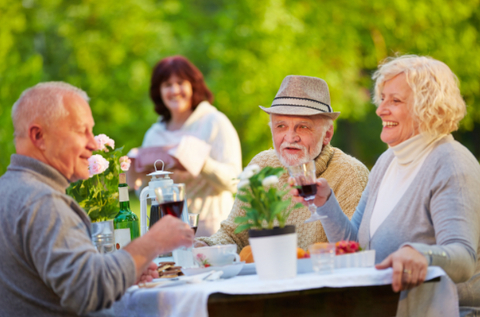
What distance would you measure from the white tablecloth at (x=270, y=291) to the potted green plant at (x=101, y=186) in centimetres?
89

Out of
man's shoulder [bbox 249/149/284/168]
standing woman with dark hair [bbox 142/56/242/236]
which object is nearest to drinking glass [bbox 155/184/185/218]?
man's shoulder [bbox 249/149/284/168]

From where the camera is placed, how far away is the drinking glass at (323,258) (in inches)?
82.4

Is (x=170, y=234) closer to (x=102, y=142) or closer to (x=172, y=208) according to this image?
(x=172, y=208)

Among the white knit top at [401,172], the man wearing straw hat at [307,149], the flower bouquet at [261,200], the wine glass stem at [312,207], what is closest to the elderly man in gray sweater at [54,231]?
the flower bouquet at [261,200]

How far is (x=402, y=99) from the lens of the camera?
2693 millimetres

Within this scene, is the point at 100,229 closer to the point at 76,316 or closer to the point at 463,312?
the point at 76,316

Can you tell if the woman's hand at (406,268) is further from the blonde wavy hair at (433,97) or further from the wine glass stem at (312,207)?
the blonde wavy hair at (433,97)

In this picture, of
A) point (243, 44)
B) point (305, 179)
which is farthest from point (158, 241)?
point (243, 44)

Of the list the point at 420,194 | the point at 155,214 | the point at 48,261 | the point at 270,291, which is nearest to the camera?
the point at 48,261

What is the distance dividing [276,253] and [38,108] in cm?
98

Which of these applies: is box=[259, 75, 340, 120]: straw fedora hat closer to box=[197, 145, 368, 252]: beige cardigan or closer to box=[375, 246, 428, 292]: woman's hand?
box=[197, 145, 368, 252]: beige cardigan

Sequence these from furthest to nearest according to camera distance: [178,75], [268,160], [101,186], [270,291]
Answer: [178,75]
[268,160]
[101,186]
[270,291]

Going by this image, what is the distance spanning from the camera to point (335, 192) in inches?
135

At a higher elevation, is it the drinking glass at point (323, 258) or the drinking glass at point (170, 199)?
the drinking glass at point (170, 199)
